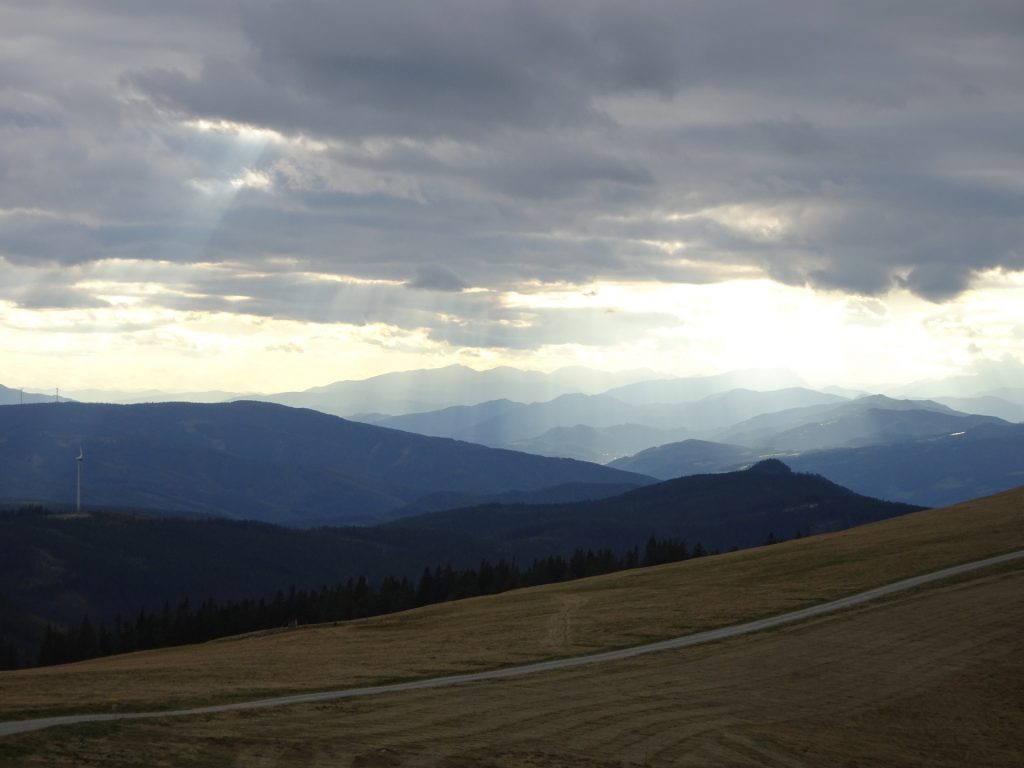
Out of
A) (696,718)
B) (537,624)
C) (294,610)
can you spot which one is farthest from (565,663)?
(294,610)

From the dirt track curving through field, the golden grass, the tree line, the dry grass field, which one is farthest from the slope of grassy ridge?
the tree line

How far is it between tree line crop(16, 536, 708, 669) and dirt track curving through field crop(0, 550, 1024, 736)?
→ 86.9 m

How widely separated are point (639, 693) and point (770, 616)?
24589 mm

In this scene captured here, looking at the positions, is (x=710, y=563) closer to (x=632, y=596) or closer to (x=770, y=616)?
(x=632, y=596)

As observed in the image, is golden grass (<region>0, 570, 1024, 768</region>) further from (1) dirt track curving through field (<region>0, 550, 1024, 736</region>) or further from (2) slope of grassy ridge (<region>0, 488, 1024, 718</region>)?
(2) slope of grassy ridge (<region>0, 488, 1024, 718</region>)

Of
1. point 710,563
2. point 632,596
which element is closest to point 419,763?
point 632,596

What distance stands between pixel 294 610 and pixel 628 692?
116 meters

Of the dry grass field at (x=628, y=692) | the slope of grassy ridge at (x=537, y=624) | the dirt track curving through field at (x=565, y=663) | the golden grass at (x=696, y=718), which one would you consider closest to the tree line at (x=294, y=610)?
the slope of grassy ridge at (x=537, y=624)

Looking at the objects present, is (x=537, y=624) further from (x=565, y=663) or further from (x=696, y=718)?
(x=696, y=718)

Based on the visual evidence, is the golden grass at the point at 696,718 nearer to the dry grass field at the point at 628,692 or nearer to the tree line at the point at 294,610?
the dry grass field at the point at 628,692

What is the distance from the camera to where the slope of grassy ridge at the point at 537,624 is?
5206 centimetres

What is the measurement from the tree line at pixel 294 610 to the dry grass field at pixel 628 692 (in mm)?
73580

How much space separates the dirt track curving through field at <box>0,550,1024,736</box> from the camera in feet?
129

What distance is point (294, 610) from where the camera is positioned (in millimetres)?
158875
